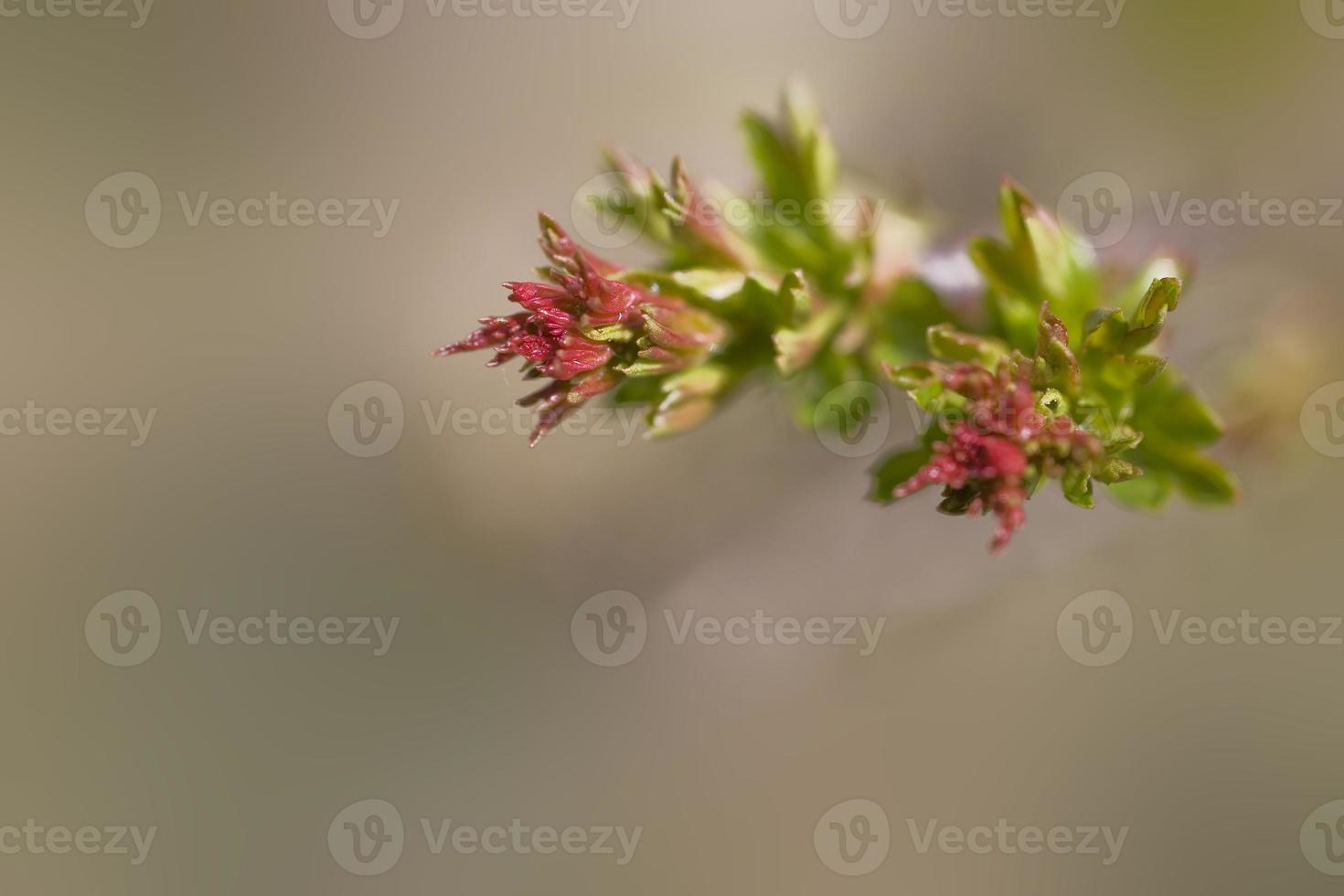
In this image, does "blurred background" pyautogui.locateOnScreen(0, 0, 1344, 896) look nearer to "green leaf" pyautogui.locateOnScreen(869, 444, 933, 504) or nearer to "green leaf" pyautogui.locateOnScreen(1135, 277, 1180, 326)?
"green leaf" pyautogui.locateOnScreen(869, 444, 933, 504)

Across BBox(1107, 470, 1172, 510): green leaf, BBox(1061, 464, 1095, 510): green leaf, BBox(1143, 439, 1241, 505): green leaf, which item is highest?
BBox(1143, 439, 1241, 505): green leaf

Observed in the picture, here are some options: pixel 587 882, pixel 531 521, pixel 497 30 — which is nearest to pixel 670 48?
pixel 497 30

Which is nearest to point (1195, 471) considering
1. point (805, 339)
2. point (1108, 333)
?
point (1108, 333)

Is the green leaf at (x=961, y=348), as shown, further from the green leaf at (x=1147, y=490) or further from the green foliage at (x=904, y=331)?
the green leaf at (x=1147, y=490)

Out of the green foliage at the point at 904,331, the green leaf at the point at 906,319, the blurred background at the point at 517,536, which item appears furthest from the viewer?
the blurred background at the point at 517,536

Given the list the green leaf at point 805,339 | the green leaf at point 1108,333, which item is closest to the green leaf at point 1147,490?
the green leaf at point 1108,333

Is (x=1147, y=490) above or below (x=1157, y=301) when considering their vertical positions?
below

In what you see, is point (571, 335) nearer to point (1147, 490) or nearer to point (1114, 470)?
point (1114, 470)

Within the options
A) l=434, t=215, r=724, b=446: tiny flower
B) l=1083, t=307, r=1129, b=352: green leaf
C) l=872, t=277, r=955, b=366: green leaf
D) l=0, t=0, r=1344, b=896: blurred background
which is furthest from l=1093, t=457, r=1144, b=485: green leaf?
l=0, t=0, r=1344, b=896: blurred background
